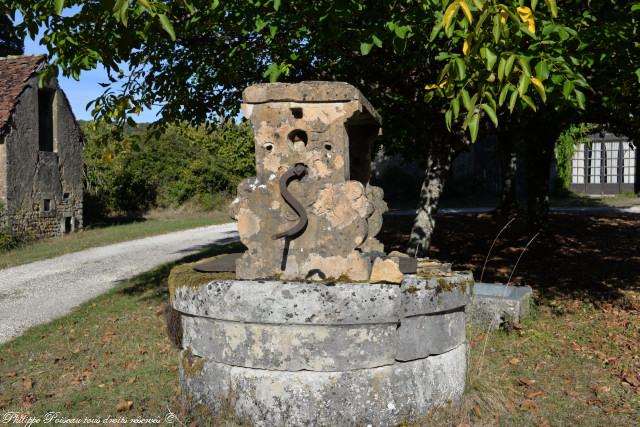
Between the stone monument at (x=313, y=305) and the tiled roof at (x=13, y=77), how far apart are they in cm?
1355

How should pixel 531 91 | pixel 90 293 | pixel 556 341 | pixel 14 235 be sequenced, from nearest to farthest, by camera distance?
pixel 531 91, pixel 556 341, pixel 90 293, pixel 14 235

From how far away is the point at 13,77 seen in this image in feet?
52.1

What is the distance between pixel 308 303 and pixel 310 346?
0.86 ft

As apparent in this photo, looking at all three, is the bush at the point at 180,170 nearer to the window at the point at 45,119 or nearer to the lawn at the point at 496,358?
the window at the point at 45,119

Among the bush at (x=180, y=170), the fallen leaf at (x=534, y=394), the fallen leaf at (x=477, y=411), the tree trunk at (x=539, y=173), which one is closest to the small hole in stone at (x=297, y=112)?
the fallen leaf at (x=477, y=411)

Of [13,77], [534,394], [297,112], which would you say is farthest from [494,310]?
[13,77]

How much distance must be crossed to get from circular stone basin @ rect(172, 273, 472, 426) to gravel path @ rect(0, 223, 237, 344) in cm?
501

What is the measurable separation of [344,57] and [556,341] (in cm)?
422

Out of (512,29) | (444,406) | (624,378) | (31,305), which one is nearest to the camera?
(512,29)

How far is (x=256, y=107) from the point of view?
379 cm

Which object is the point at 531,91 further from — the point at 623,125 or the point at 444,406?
the point at 623,125

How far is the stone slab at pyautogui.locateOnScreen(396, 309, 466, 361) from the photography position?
3549mm

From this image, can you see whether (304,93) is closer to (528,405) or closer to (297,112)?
(297,112)

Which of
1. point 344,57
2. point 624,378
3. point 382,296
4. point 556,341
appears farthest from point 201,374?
point 344,57
